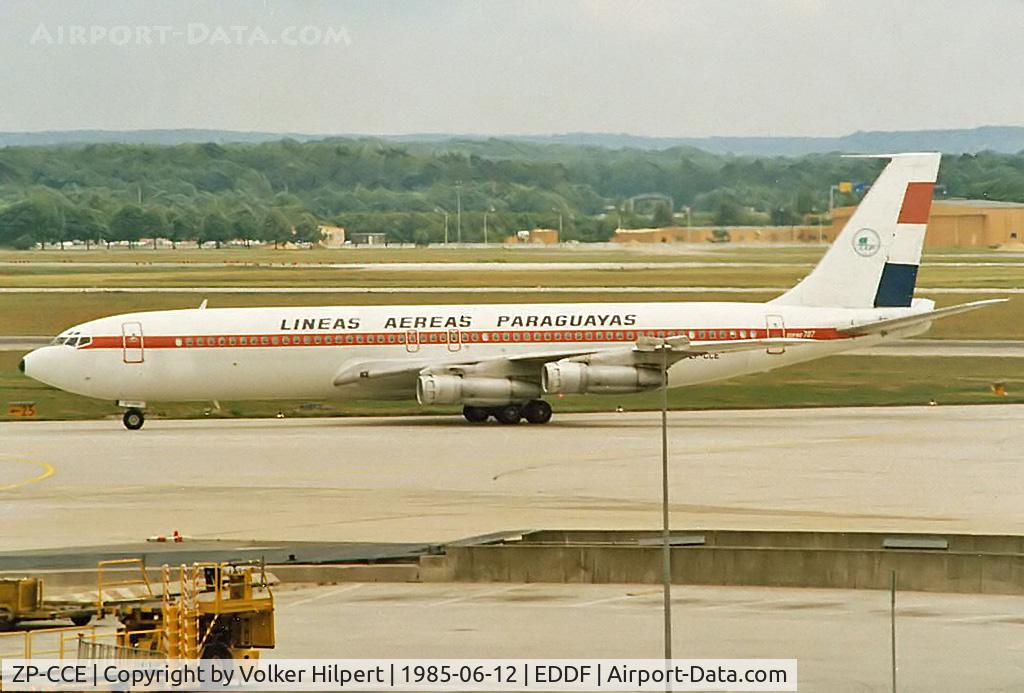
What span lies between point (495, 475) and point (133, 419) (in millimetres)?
16707

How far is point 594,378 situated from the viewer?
55.5m

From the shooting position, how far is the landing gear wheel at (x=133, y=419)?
57.5 m

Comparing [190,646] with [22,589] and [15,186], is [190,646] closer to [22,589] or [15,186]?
[22,589]

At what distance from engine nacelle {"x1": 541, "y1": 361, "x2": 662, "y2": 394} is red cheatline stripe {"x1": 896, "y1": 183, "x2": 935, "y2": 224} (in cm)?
1109

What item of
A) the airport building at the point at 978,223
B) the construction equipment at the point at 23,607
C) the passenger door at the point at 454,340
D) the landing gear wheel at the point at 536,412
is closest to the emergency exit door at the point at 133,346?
the passenger door at the point at 454,340

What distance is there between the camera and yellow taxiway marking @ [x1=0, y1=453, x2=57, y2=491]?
143 feet

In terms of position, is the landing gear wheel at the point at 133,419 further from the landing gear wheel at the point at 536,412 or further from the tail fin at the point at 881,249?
the tail fin at the point at 881,249

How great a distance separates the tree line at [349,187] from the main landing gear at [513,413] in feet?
83.8

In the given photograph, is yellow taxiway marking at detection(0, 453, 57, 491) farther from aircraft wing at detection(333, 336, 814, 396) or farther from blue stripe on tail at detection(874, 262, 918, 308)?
blue stripe on tail at detection(874, 262, 918, 308)

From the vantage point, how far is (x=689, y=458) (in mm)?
47562

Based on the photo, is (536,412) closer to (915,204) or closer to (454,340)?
(454,340)

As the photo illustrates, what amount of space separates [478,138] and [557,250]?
11386 millimetres

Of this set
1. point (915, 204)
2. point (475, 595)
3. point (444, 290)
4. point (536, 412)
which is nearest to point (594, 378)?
point (536, 412)

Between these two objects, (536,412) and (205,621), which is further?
(536,412)
